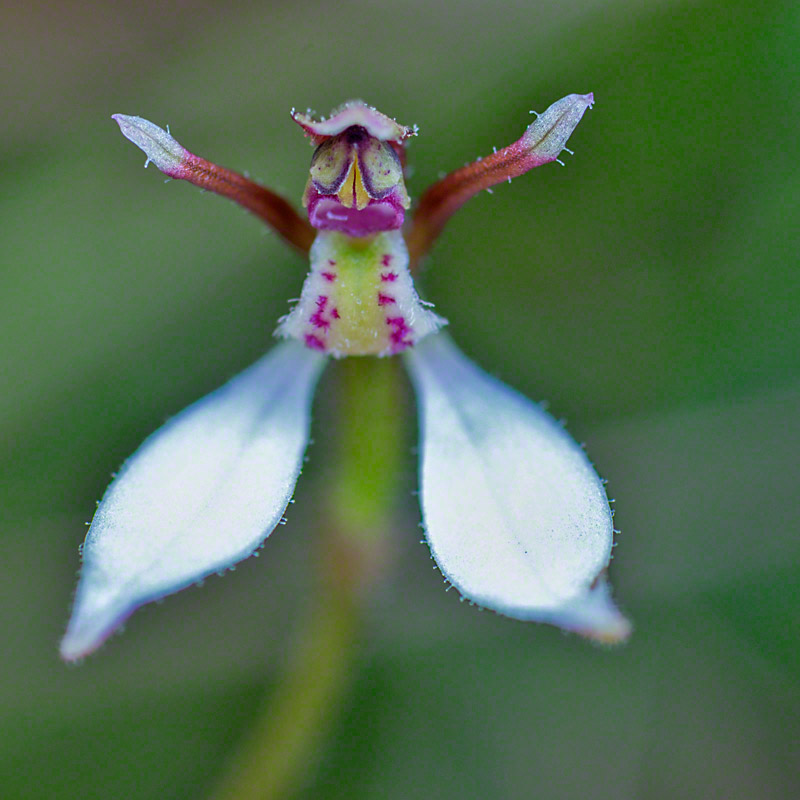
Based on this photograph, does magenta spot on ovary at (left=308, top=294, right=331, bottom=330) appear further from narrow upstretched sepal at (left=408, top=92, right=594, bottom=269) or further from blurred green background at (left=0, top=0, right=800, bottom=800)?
blurred green background at (left=0, top=0, right=800, bottom=800)

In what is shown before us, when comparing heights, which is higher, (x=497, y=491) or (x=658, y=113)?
(x=658, y=113)

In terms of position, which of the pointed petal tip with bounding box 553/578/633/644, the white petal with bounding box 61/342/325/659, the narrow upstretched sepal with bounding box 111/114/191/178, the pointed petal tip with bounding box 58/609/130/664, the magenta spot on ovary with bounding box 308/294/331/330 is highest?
the narrow upstretched sepal with bounding box 111/114/191/178

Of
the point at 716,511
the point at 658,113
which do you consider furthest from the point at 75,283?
the point at 716,511

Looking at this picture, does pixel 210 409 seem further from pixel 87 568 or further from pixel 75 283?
pixel 75 283

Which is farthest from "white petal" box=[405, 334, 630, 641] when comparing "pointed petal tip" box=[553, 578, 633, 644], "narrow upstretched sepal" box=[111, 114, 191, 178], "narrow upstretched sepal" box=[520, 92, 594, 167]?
"narrow upstretched sepal" box=[111, 114, 191, 178]

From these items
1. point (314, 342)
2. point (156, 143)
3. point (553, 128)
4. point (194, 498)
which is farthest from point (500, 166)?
point (194, 498)

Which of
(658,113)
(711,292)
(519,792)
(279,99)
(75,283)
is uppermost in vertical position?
(279,99)

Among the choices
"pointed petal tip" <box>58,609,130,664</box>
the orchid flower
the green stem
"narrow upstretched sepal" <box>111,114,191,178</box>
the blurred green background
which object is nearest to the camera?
"pointed petal tip" <box>58,609,130,664</box>
